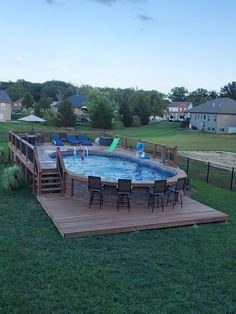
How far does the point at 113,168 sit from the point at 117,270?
409 inches

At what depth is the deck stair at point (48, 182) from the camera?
1166 centimetres

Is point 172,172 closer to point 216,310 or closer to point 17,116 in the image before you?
point 216,310

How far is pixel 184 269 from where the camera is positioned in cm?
678

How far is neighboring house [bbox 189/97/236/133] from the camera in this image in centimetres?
5262

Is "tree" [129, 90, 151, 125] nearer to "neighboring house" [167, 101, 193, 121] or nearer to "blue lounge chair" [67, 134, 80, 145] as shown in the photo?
"neighboring house" [167, 101, 193, 121]

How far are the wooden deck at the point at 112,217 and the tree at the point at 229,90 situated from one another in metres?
73.8

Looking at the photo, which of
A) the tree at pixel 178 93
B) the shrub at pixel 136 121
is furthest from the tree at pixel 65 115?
the tree at pixel 178 93

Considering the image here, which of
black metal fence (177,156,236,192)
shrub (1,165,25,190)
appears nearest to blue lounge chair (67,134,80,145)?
black metal fence (177,156,236,192)

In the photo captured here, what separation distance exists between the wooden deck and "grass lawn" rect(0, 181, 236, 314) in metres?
0.19

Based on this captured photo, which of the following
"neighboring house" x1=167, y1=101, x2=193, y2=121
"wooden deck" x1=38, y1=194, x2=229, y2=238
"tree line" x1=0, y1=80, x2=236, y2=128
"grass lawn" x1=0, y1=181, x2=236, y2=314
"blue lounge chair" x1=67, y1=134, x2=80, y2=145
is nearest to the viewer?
"grass lawn" x1=0, y1=181, x2=236, y2=314

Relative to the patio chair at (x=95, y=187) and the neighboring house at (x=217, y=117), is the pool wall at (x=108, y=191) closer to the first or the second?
the patio chair at (x=95, y=187)

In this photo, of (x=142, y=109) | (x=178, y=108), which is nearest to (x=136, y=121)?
(x=142, y=109)

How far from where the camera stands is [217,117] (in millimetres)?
52469

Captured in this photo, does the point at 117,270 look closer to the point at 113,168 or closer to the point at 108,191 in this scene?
the point at 108,191
